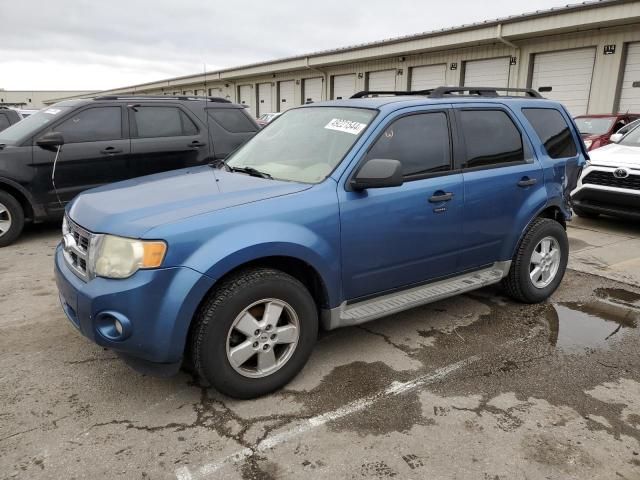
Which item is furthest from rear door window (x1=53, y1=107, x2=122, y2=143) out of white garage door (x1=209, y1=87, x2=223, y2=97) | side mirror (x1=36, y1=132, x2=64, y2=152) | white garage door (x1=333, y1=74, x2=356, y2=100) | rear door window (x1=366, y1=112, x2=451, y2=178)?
white garage door (x1=209, y1=87, x2=223, y2=97)

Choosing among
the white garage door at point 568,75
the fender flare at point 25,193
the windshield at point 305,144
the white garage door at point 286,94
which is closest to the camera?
the windshield at point 305,144

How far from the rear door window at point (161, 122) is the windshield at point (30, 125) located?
90 cm

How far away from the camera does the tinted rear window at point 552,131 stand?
14.7 feet

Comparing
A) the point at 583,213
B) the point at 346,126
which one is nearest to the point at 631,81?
the point at 583,213

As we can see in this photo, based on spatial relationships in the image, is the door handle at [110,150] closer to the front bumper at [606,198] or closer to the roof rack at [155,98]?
the roof rack at [155,98]

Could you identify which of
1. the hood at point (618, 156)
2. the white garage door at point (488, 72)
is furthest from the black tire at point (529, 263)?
the white garage door at point (488, 72)

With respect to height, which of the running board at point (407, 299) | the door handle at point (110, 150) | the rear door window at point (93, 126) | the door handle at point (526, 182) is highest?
the rear door window at point (93, 126)

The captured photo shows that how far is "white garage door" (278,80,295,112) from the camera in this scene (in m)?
27.2

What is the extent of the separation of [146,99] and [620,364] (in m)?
6.53

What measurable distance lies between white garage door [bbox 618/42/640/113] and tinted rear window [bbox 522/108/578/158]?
1107 cm

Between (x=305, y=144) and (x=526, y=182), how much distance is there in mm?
1884

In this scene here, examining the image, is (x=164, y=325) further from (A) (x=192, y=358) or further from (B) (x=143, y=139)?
(B) (x=143, y=139)

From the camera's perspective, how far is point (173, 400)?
2996 mm

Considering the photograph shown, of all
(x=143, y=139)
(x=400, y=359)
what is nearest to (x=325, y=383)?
(x=400, y=359)
